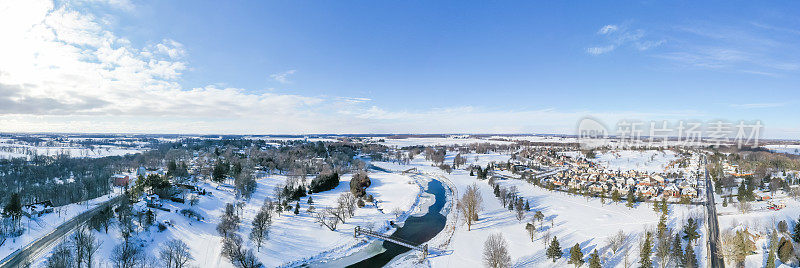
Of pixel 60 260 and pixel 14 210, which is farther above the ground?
pixel 14 210

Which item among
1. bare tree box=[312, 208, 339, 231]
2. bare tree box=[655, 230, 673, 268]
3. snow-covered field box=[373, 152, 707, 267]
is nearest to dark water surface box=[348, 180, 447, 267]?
snow-covered field box=[373, 152, 707, 267]

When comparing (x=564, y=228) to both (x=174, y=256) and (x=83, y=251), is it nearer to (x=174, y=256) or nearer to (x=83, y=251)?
(x=174, y=256)

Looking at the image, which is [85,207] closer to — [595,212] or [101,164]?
[101,164]

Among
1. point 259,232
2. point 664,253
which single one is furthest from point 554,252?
point 259,232

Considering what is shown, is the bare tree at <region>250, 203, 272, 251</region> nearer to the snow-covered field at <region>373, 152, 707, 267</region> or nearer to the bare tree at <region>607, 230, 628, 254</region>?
the snow-covered field at <region>373, 152, 707, 267</region>

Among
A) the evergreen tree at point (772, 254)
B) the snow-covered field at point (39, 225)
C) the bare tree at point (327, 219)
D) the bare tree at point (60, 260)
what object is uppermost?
the evergreen tree at point (772, 254)

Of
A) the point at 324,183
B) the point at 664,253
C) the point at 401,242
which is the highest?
the point at 664,253

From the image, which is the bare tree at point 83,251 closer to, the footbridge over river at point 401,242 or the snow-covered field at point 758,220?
the footbridge over river at point 401,242

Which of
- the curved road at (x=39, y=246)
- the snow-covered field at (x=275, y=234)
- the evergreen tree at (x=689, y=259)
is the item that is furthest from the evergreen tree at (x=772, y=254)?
the curved road at (x=39, y=246)

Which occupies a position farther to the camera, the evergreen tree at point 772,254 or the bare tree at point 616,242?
the bare tree at point 616,242
